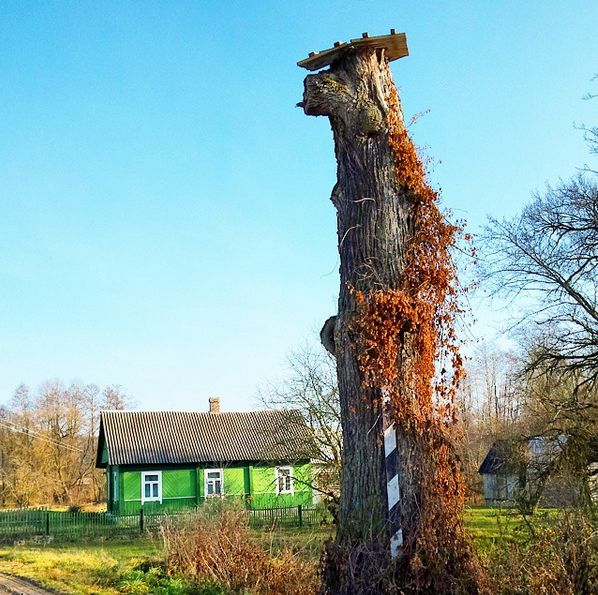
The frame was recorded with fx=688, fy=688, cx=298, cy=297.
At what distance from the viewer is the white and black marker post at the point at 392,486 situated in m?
6.31

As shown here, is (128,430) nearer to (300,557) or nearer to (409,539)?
(300,557)

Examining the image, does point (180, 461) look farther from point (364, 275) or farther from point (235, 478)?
point (364, 275)

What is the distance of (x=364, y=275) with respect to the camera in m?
6.85

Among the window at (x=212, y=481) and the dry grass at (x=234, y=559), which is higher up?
the dry grass at (x=234, y=559)

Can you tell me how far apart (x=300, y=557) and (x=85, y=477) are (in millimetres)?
48190

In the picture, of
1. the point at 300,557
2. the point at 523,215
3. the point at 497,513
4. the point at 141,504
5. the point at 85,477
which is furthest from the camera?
the point at 85,477

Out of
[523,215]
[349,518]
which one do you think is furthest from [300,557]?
[523,215]

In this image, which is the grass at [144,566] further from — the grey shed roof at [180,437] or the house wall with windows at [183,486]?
the house wall with windows at [183,486]

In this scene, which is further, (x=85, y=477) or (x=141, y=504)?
(x=85, y=477)

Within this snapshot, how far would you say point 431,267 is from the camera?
696 centimetres

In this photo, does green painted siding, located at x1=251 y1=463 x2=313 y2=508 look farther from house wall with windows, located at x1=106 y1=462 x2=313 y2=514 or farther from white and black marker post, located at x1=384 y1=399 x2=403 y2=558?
white and black marker post, located at x1=384 y1=399 x2=403 y2=558

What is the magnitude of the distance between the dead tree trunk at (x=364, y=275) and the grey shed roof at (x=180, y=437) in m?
24.2

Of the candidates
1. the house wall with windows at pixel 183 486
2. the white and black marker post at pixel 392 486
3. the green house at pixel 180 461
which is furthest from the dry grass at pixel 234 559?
the house wall with windows at pixel 183 486

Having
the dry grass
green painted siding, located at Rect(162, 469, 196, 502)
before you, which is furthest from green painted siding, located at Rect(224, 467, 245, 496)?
the dry grass
